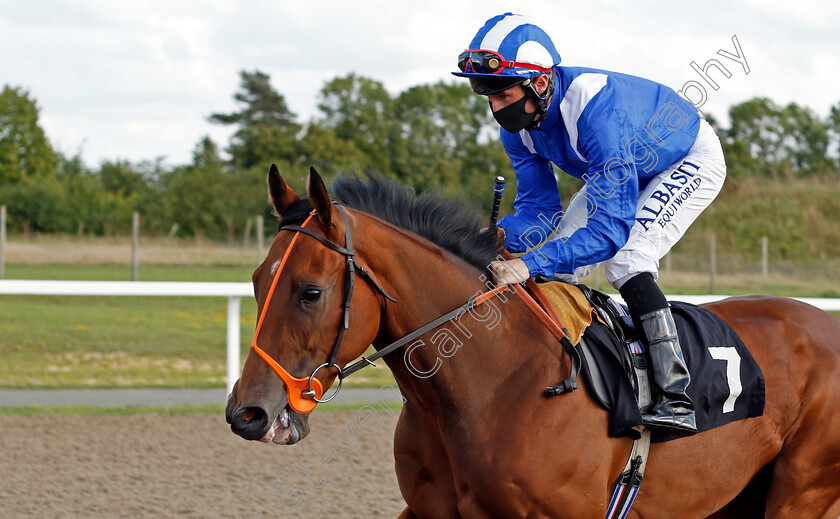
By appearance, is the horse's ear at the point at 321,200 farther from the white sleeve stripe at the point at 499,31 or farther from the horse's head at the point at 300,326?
the white sleeve stripe at the point at 499,31

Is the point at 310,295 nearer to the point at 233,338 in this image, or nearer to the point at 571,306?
the point at 571,306

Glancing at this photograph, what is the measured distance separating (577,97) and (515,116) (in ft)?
0.67

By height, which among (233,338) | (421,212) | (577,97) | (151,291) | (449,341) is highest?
(577,97)

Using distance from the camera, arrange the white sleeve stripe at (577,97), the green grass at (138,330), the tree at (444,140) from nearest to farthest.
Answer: the white sleeve stripe at (577,97) < the green grass at (138,330) < the tree at (444,140)

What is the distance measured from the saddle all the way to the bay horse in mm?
58

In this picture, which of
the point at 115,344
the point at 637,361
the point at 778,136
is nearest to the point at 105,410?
the point at 115,344

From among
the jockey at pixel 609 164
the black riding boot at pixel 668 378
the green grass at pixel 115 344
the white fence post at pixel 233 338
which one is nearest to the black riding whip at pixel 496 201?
the jockey at pixel 609 164

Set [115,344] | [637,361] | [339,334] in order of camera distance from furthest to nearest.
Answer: [115,344] → [637,361] → [339,334]

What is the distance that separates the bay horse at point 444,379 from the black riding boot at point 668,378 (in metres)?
0.11

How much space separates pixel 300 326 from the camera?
6.80 feet

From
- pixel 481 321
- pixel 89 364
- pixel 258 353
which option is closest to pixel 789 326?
pixel 481 321

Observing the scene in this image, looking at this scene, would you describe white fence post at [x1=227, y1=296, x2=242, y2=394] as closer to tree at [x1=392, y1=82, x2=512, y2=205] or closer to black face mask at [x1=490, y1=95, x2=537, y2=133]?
black face mask at [x1=490, y1=95, x2=537, y2=133]

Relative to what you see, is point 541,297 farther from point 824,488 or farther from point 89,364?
point 89,364

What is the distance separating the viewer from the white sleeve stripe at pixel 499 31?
2514mm
